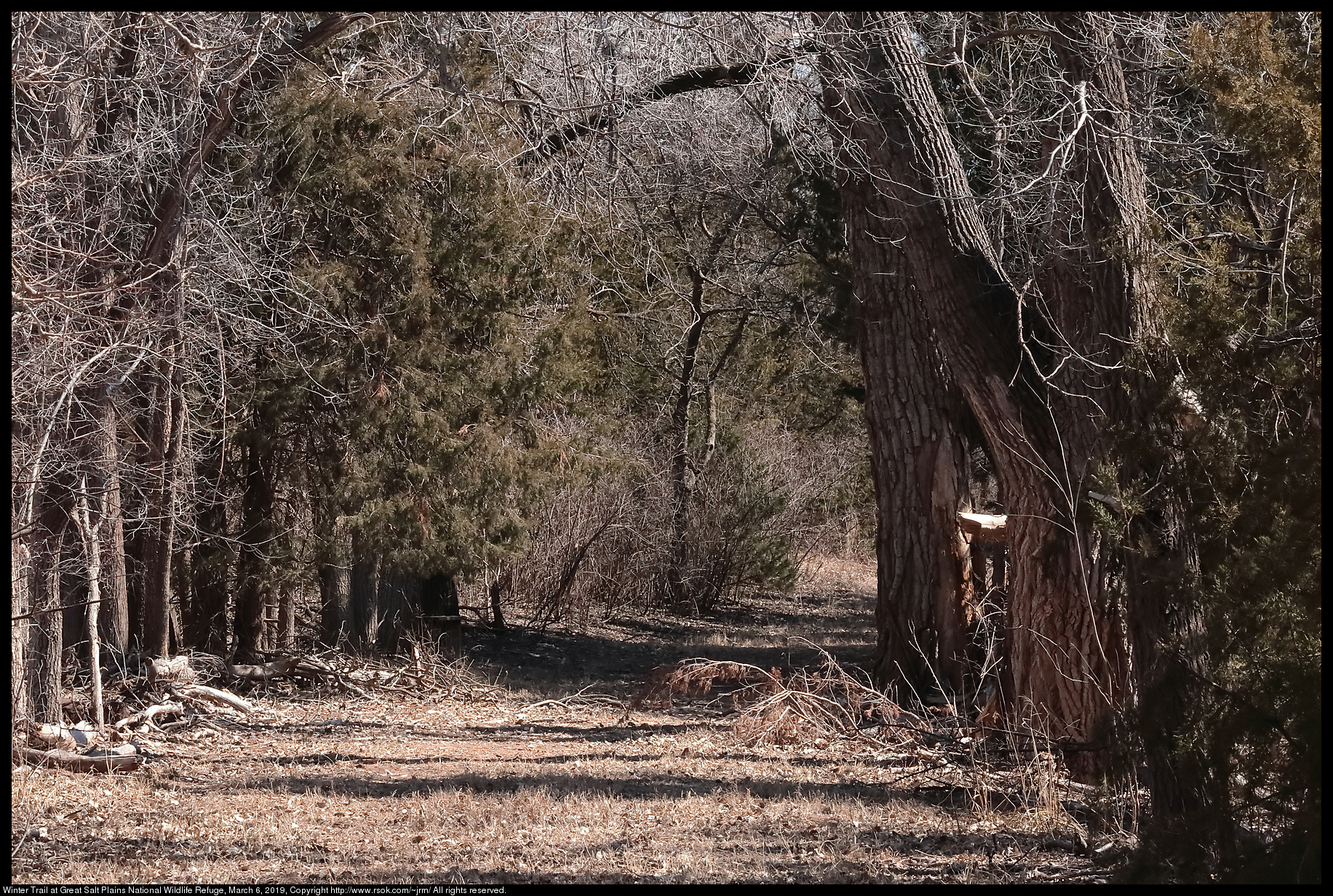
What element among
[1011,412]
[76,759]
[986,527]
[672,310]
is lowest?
[76,759]

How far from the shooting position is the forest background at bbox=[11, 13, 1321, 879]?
4309 millimetres

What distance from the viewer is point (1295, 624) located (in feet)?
13.0

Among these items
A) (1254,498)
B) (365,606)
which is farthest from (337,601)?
(1254,498)

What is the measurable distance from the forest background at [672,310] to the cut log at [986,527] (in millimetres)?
563

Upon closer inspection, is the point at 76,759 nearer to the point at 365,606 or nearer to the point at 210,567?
the point at 210,567

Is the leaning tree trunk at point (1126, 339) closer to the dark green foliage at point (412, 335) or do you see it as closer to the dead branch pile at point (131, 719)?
the dark green foliage at point (412, 335)

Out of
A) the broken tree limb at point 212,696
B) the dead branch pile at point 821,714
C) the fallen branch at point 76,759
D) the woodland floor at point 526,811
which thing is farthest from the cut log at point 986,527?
the fallen branch at point 76,759

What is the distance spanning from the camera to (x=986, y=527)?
872cm

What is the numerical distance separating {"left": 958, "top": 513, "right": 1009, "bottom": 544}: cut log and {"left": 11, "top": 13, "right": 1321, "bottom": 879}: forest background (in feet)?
1.85

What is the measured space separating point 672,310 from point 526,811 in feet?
32.2

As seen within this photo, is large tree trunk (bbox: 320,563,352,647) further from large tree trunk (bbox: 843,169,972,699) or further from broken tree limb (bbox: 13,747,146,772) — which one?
large tree trunk (bbox: 843,169,972,699)

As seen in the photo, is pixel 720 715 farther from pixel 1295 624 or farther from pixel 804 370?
pixel 804 370

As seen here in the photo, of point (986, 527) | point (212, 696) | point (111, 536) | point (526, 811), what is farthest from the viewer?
point (212, 696)

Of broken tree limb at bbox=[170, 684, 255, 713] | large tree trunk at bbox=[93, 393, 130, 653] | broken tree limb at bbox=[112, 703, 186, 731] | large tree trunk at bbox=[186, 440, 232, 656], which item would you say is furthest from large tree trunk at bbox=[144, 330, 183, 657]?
broken tree limb at bbox=[112, 703, 186, 731]
